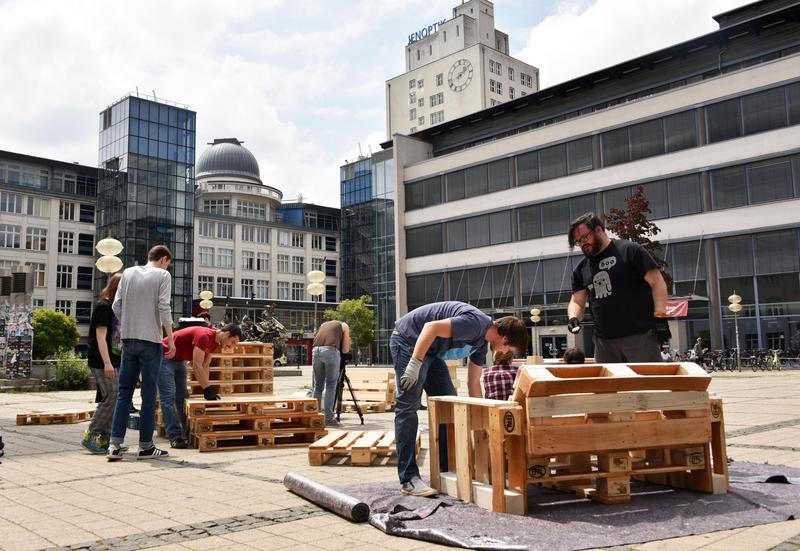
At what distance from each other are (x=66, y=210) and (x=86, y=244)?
150 inches

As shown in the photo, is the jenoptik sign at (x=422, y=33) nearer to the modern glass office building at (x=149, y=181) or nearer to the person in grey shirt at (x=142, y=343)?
the modern glass office building at (x=149, y=181)

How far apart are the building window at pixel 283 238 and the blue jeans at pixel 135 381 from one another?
78.5 m

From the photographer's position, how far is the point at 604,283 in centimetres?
629

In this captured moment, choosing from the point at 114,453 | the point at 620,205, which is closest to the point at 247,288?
the point at 620,205

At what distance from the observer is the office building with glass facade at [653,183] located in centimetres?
3747

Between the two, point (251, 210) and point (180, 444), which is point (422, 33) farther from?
point (180, 444)

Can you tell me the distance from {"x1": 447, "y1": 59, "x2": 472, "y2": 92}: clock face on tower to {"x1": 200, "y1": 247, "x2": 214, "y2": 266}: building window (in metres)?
35.1

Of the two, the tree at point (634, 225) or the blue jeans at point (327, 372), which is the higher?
the tree at point (634, 225)

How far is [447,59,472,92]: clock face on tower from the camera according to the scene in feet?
278

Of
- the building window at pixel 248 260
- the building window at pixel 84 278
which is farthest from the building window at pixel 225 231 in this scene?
the building window at pixel 84 278

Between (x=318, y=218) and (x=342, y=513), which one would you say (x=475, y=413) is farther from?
(x=318, y=218)

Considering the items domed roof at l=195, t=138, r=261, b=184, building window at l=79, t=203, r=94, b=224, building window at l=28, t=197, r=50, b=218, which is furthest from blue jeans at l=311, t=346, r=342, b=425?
domed roof at l=195, t=138, r=261, b=184

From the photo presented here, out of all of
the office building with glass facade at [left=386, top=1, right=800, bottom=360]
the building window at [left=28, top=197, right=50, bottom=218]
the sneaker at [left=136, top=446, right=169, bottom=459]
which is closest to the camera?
the sneaker at [left=136, top=446, right=169, bottom=459]

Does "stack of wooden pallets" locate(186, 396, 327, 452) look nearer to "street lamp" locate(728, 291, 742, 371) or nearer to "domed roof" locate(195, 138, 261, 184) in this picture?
"street lamp" locate(728, 291, 742, 371)
